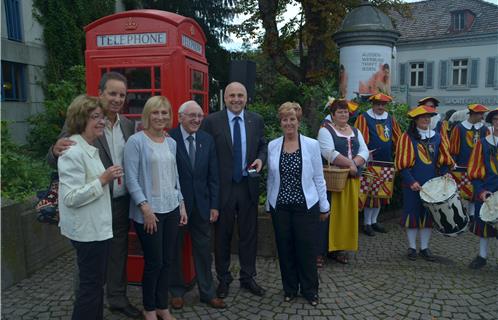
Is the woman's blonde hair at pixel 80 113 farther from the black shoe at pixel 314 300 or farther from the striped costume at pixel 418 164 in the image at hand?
the striped costume at pixel 418 164

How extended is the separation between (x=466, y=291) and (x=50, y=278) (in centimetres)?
460

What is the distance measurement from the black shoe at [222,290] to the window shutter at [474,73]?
101ft

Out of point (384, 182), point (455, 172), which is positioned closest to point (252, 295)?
point (384, 182)

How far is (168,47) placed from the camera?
3.81m

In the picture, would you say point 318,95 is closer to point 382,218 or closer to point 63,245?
point 382,218

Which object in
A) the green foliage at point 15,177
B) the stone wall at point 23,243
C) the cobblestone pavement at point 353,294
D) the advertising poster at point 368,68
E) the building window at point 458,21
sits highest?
the building window at point 458,21

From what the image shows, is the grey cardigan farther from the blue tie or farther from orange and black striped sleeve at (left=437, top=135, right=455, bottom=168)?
orange and black striped sleeve at (left=437, top=135, right=455, bottom=168)

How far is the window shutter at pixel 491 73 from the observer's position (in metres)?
28.4

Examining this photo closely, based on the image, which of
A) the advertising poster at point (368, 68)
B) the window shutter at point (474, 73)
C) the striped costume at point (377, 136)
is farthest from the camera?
the window shutter at point (474, 73)

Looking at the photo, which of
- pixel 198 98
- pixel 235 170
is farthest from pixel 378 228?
pixel 198 98

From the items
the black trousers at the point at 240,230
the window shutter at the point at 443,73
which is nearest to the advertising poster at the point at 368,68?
the black trousers at the point at 240,230

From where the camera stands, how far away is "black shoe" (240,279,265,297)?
4.23 m

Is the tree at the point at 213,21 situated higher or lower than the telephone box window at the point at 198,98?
higher

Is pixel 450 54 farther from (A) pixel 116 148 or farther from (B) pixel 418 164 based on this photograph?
(A) pixel 116 148
